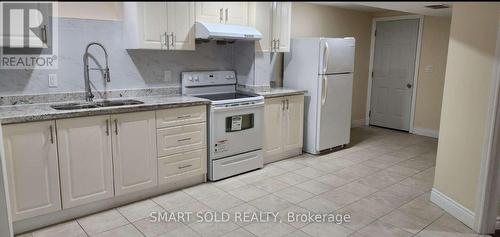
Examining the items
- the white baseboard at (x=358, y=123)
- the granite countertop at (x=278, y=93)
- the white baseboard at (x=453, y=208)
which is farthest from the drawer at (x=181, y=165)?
the white baseboard at (x=358, y=123)

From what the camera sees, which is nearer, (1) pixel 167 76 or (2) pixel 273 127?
(1) pixel 167 76

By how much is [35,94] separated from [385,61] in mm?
5278

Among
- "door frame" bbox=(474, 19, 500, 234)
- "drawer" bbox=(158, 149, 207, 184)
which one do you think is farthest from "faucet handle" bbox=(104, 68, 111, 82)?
"door frame" bbox=(474, 19, 500, 234)

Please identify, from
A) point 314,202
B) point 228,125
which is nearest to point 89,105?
point 228,125

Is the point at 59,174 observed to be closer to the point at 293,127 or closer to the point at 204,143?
the point at 204,143

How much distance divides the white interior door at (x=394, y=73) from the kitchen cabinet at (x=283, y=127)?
8.04ft

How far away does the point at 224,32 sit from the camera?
3400mm

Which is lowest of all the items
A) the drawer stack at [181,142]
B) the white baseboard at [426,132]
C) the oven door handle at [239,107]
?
the white baseboard at [426,132]

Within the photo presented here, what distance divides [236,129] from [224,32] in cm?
100

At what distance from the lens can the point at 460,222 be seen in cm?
276

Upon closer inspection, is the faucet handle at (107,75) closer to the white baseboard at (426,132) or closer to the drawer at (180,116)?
the drawer at (180,116)

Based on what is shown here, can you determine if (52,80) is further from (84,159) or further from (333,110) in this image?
(333,110)

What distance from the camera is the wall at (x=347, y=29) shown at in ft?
16.7

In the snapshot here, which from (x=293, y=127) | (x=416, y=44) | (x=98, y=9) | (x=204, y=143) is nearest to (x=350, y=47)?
(x=293, y=127)
